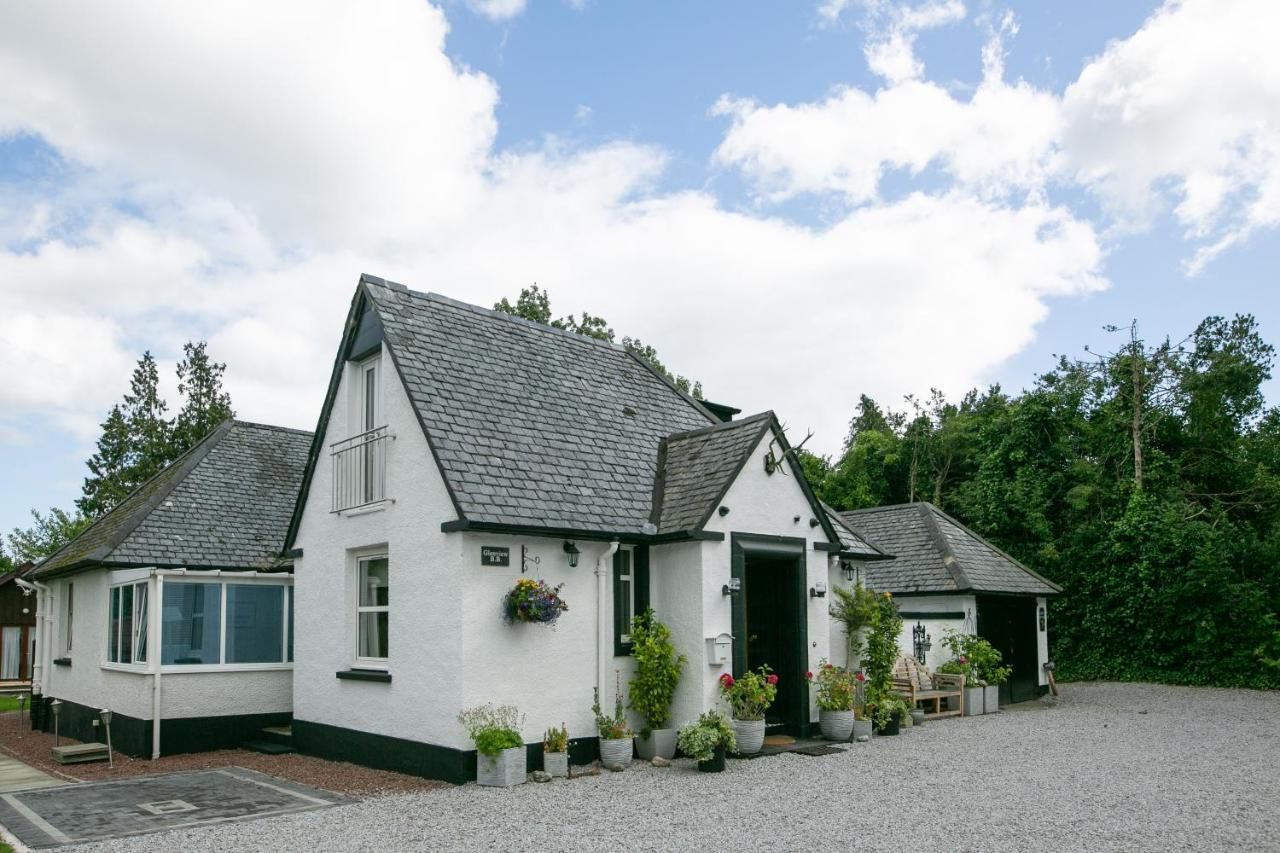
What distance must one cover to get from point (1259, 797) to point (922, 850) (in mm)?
5254

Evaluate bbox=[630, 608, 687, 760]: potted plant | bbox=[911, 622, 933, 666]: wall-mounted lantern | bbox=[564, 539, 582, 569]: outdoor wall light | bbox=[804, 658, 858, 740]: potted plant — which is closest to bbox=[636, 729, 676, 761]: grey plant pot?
bbox=[630, 608, 687, 760]: potted plant

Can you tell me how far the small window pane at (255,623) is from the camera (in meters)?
16.2

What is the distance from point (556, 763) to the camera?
12.0 metres

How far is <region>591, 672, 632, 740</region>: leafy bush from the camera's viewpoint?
499 inches

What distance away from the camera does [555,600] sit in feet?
40.2

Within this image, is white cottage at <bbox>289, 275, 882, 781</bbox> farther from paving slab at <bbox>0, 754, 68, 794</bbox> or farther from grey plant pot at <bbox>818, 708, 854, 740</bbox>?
paving slab at <bbox>0, 754, 68, 794</bbox>

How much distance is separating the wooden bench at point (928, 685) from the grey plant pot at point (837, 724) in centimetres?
425

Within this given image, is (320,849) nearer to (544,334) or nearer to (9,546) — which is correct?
(544,334)

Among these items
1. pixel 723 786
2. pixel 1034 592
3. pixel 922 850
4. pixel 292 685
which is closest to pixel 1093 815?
pixel 922 850

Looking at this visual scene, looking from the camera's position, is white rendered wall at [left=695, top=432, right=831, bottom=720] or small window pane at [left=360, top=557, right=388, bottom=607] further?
small window pane at [left=360, top=557, right=388, bottom=607]

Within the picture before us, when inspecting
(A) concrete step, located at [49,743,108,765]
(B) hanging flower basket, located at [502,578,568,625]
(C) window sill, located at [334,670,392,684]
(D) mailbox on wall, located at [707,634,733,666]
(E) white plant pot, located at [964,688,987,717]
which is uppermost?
(B) hanging flower basket, located at [502,578,568,625]

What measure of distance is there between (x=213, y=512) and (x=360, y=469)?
4684mm

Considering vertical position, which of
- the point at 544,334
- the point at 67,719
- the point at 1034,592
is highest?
the point at 544,334

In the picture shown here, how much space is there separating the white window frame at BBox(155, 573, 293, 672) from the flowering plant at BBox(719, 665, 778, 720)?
7.95 m
